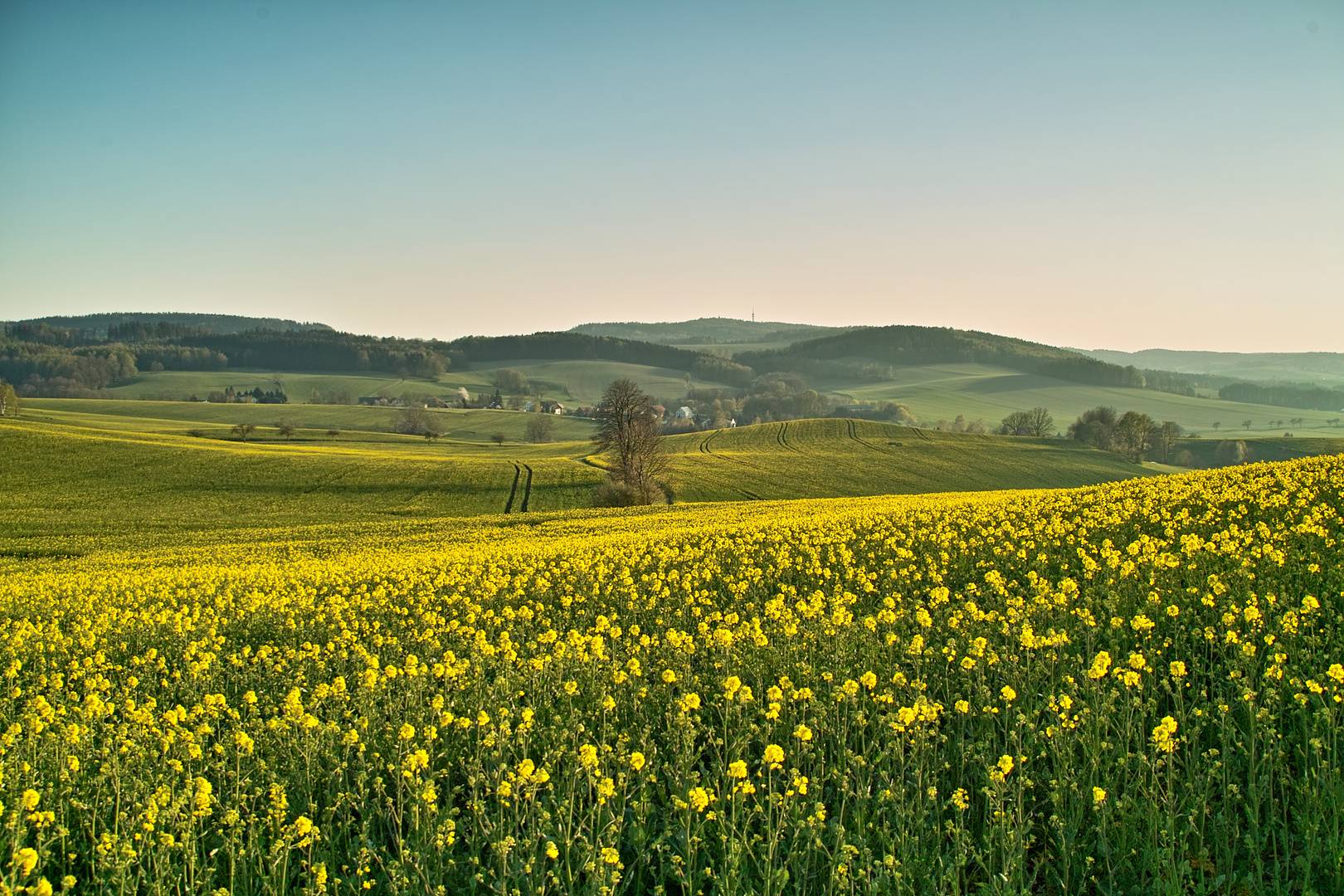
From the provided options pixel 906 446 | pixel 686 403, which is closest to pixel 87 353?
pixel 686 403

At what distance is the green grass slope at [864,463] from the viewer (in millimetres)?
60625

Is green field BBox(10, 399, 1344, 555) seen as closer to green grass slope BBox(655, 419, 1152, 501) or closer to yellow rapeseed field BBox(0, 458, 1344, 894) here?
green grass slope BBox(655, 419, 1152, 501)

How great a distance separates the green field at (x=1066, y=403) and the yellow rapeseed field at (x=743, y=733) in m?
141

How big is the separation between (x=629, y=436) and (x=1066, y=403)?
149 metres

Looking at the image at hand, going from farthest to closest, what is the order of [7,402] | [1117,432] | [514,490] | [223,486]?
1. [1117,432]
2. [7,402]
3. [514,490]
4. [223,486]

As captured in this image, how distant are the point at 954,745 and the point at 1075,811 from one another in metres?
1.06

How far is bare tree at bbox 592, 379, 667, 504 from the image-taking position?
4909 centimetres

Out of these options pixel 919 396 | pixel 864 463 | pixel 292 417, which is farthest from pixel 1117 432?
pixel 292 417

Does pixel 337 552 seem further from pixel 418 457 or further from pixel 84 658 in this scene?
pixel 418 457

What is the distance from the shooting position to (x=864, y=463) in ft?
235

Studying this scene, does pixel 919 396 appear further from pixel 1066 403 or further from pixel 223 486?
pixel 223 486

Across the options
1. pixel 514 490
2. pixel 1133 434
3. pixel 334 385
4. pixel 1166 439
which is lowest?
pixel 514 490

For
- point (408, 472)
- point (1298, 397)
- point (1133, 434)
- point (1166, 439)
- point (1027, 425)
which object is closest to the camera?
point (408, 472)

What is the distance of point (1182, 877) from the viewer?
13.7 ft
